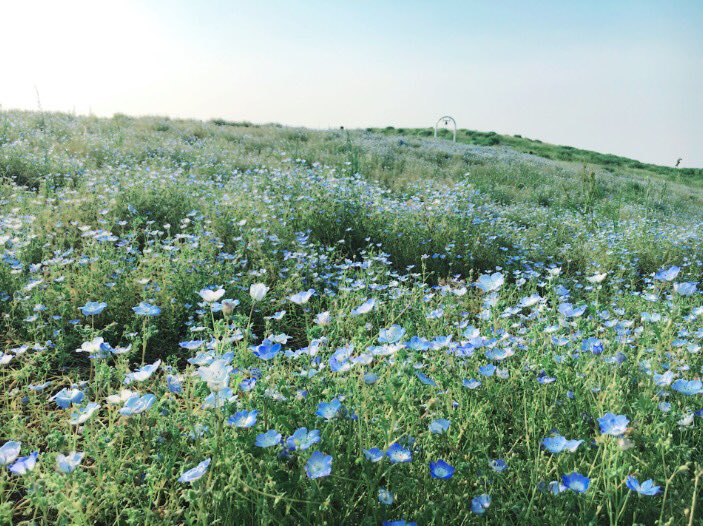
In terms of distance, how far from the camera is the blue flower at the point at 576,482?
1.49m

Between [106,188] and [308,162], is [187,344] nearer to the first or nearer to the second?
[106,188]

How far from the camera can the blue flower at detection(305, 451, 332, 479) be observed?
1.41 metres

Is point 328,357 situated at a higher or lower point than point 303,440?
lower

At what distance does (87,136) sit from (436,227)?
709 centimetres

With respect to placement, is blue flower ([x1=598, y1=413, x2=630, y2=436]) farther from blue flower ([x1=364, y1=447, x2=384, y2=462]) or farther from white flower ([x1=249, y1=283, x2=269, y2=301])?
white flower ([x1=249, y1=283, x2=269, y2=301])

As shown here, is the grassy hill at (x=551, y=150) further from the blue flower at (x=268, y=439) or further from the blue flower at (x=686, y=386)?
the blue flower at (x=268, y=439)

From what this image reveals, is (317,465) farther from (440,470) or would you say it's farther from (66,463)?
(66,463)

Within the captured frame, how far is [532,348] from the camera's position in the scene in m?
2.39

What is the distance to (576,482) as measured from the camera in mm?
1513

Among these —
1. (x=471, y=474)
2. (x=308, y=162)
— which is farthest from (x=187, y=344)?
(x=308, y=162)

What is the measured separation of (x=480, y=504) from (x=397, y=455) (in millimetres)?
295

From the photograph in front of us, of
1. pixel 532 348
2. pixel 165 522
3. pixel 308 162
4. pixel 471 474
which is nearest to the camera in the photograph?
pixel 165 522

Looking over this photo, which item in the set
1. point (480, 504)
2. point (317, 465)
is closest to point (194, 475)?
point (317, 465)

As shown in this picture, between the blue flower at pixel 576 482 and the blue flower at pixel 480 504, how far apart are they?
24 cm
